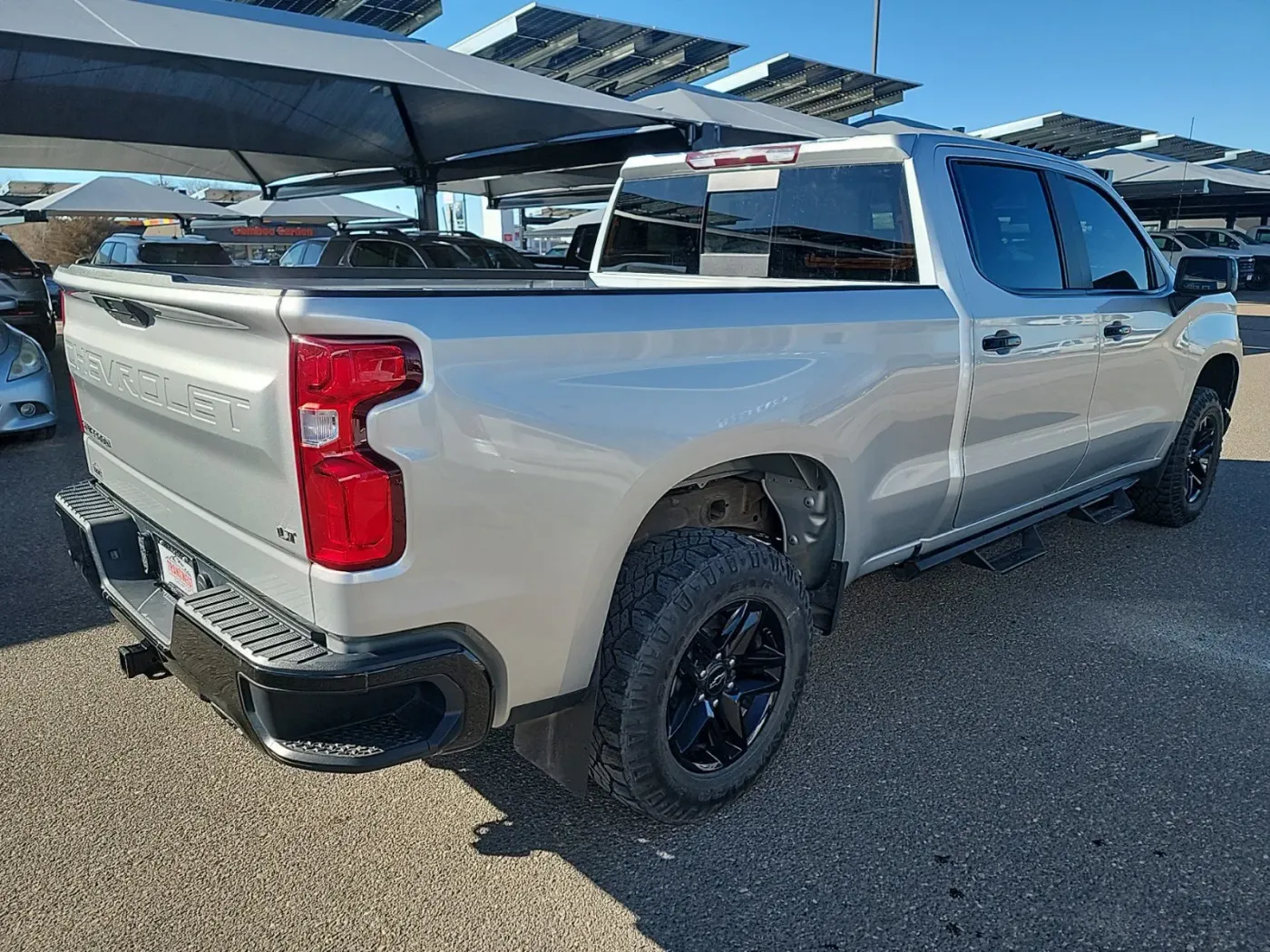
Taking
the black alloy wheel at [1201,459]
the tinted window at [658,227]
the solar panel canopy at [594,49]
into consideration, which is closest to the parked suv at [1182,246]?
the solar panel canopy at [594,49]

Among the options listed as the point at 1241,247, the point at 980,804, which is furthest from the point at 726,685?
the point at 1241,247

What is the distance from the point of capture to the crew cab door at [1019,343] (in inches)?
130

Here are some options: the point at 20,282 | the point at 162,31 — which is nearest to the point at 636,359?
the point at 162,31

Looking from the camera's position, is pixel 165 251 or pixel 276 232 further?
pixel 276 232

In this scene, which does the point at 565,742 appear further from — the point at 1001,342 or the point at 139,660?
the point at 1001,342

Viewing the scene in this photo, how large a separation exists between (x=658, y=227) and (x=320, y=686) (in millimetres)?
3092

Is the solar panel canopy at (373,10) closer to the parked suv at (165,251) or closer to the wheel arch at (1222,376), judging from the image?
the parked suv at (165,251)

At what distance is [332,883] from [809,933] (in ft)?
4.00

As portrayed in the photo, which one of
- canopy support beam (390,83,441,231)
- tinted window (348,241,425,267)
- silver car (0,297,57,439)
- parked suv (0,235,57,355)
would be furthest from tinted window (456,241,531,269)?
parked suv (0,235,57,355)

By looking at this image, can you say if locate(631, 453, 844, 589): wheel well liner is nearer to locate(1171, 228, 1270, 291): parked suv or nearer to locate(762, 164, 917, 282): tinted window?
locate(762, 164, 917, 282): tinted window

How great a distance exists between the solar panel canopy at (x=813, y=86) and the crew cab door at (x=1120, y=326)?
17.4m

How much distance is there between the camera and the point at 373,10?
15.3 meters

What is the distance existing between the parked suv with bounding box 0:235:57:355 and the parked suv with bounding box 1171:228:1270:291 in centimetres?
2919

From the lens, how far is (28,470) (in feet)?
20.8
